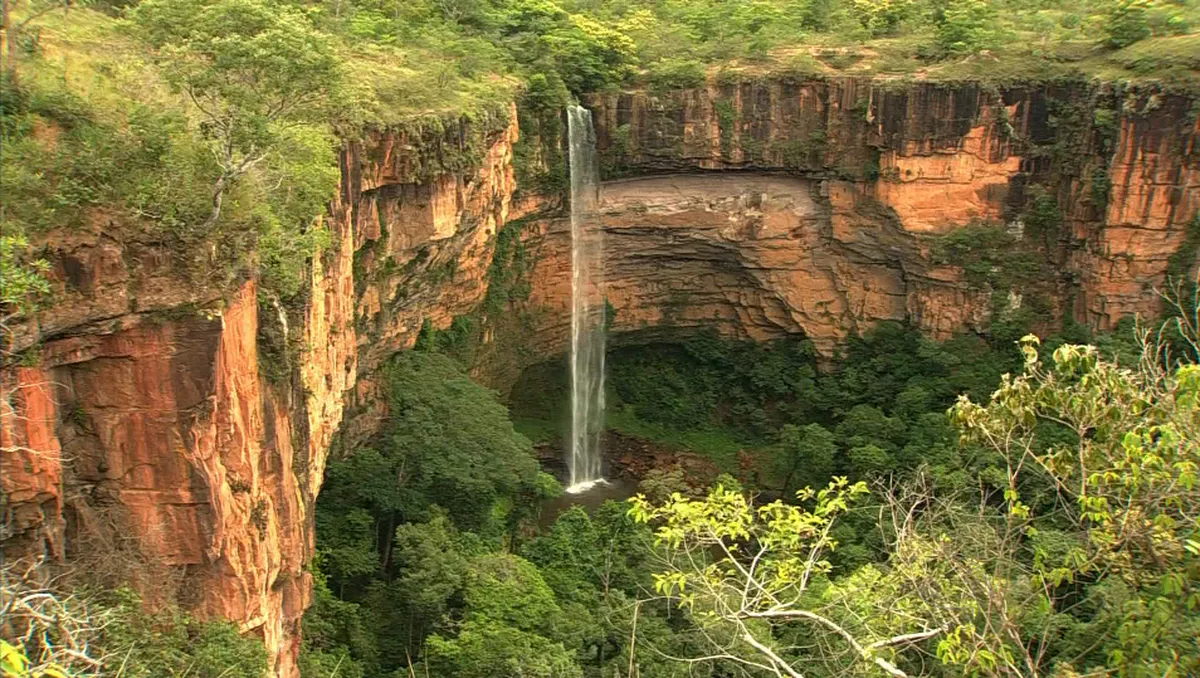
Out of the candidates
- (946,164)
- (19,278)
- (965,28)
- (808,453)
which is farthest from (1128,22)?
(19,278)

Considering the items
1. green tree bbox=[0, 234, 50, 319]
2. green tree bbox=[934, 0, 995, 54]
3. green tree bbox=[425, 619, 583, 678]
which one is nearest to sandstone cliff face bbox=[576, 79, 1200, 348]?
green tree bbox=[934, 0, 995, 54]

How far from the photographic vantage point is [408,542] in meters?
14.3

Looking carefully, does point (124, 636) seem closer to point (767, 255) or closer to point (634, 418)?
point (634, 418)

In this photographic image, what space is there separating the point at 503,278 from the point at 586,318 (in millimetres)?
3030

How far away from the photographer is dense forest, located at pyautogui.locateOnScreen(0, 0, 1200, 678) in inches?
244

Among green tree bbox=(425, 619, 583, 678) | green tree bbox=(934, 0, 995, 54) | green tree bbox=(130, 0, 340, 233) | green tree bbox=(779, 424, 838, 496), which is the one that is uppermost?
green tree bbox=(934, 0, 995, 54)

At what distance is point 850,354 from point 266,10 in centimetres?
1794

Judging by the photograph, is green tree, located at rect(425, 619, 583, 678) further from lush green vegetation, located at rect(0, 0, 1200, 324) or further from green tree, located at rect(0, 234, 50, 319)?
green tree, located at rect(0, 234, 50, 319)

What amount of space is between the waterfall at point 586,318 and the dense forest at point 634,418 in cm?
52

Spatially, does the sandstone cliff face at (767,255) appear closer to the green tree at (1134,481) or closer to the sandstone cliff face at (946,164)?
the sandstone cliff face at (946,164)

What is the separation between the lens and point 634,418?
2519 cm

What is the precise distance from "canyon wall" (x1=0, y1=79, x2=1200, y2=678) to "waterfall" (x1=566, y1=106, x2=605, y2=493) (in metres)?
0.36

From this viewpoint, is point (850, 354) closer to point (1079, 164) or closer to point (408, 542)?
point (1079, 164)

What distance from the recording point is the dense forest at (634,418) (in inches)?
244
